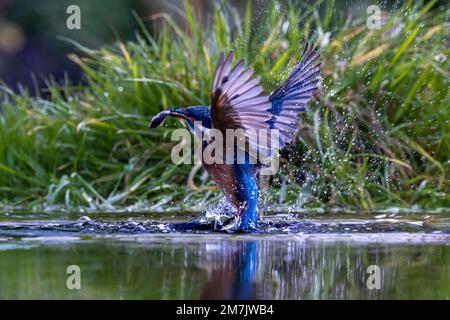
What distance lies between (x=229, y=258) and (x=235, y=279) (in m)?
0.51

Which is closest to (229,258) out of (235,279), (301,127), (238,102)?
(235,279)

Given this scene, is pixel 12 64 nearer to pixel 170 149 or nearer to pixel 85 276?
pixel 170 149

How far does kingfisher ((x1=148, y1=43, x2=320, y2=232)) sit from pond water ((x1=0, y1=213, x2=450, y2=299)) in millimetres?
214

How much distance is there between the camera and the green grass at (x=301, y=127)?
6.01 metres

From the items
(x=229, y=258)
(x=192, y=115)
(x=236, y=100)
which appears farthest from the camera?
(x=192, y=115)

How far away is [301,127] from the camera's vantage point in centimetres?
612

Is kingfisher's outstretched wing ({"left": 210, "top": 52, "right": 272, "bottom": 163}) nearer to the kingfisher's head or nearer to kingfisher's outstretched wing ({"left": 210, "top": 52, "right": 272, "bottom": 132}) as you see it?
kingfisher's outstretched wing ({"left": 210, "top": 52, "right": 272, "bottom": 132})

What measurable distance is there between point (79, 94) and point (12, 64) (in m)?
7.18

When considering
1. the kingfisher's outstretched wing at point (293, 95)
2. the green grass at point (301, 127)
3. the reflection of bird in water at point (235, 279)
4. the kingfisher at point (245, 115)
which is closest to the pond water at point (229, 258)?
the reflection of bird in water at point (235, 279)

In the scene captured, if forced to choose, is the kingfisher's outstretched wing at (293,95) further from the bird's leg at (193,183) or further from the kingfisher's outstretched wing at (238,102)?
the bird's leg at (193,183)

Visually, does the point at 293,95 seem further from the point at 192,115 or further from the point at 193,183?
the point at 193,183

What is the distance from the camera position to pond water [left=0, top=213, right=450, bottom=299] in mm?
3023

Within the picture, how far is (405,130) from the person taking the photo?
6168 millimetres

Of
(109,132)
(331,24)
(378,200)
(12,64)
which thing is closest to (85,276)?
(378,200)
